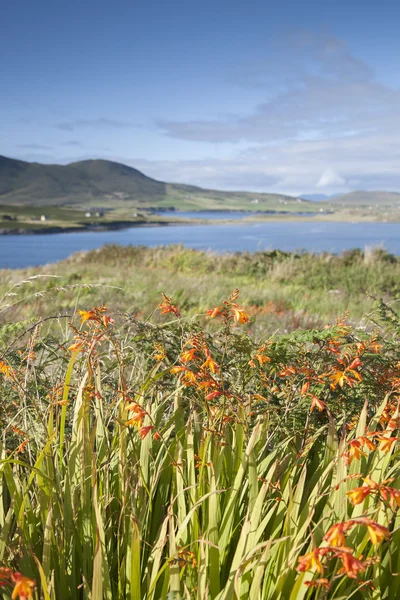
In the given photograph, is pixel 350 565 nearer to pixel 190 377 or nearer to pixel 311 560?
pixel 311 560

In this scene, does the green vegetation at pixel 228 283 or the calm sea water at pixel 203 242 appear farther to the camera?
the calm sea water at pixel 203 242

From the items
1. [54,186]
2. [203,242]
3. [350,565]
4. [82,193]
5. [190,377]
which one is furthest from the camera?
[54,186]

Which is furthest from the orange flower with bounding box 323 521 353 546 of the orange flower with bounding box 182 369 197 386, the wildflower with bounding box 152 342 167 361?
the wildflower with bounding box 152 342 167 361

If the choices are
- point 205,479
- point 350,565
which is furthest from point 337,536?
point 205,479

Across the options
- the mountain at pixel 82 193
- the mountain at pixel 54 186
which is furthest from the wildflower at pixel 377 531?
the mountain at pixel 54 186

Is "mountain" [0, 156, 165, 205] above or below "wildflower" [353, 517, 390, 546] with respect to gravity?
above

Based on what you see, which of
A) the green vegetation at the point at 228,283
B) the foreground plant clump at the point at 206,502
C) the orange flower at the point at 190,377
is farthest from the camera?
the green vegetation at the point at 228,283

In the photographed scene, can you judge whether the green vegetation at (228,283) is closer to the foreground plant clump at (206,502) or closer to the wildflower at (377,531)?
the foreground plant clump at (206,502)

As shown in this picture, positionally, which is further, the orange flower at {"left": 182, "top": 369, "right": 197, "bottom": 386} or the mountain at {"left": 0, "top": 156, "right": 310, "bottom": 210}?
the mountain at {"left": 0, "top": 156, "right": 310, "bottom": 210}

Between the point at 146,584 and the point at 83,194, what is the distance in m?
178

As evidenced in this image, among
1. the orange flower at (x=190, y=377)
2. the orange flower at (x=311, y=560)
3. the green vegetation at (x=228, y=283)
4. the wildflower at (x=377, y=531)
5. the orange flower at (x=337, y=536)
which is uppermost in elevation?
the orange flower at (x=190, y=377)

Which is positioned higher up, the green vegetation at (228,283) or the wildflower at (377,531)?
the wildflower at (377,531)

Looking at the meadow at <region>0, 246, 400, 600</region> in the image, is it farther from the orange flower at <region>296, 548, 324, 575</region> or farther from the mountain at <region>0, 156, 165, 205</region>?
the mountain at <region>0, 156, 165, 205</region>

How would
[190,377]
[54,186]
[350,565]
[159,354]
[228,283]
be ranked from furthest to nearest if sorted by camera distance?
1. [54,186]
2. [228,283]
3. [159,354]
4. [190,377]
5. [350,565]
